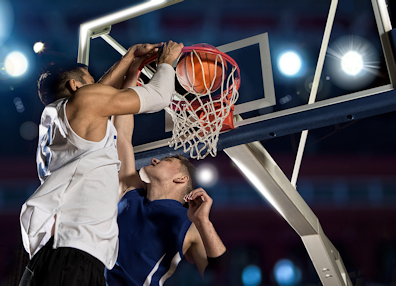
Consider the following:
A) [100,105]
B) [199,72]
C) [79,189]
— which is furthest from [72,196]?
[199,72]

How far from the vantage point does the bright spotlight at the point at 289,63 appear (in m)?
6.27

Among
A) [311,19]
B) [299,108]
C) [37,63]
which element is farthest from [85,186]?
[37,63]

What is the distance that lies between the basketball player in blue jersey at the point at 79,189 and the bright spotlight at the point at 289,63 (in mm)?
5092

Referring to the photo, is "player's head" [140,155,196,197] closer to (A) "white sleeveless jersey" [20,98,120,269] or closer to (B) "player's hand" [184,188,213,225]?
(B) "player's hand" [184,188,213,225]

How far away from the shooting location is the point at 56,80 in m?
1.71

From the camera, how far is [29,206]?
133 cm

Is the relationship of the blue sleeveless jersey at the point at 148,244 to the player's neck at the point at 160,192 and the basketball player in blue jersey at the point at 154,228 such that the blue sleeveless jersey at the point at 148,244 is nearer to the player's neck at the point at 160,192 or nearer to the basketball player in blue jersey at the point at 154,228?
the basketball player in blue jersey at the point at 154,228

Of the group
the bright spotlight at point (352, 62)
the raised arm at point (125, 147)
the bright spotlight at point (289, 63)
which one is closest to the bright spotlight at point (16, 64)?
the bright spotlight at point (289, 63)

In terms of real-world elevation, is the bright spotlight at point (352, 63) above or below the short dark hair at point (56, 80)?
above

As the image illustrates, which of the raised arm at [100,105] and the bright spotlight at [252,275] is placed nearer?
the raised arm at [100,105]

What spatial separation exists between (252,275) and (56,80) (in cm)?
661

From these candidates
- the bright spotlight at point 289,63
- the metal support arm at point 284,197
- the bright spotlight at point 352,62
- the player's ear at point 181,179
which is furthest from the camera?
the bright spotlight at point 352,62

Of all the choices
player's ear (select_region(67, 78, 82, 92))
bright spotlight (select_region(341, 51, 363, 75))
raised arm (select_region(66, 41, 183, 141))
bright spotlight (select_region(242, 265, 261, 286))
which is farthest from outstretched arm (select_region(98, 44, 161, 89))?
bright spotlight (select_region(242, 265, 261, 286))

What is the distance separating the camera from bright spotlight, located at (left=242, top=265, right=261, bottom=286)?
713cm
